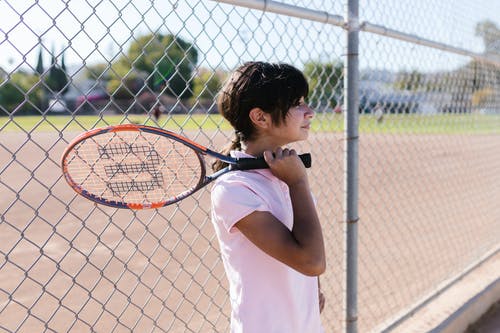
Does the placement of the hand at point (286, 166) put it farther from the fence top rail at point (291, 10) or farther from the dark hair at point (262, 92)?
the fence top rail at point (291, 10)

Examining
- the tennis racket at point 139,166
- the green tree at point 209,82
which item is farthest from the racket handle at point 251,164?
the green tree at point 209,82

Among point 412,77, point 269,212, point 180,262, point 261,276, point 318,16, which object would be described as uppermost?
point 318,16

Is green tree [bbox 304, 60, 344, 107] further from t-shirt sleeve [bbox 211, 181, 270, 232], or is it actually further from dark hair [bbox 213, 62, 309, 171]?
t-shirt sleeve [bbox 211, 181, 270, 232]

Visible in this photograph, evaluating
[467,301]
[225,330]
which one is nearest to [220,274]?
[225,330]

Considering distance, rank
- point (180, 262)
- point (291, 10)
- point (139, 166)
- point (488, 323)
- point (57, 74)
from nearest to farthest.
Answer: point (139, 166) < point (291, 10) < point (57, 74) < point (488, 323) < point (180, 262)

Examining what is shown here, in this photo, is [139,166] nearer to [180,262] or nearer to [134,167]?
[134,167]

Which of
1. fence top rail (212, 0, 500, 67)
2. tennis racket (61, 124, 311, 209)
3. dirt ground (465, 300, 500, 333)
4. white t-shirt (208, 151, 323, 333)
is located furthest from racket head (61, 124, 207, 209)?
dirt ground (465, 300, 500, 333)

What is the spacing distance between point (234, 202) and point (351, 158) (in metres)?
1.21

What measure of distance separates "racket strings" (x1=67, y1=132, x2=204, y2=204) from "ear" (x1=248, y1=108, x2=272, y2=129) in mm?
239

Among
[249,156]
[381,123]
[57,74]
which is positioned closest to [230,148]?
[249,156]

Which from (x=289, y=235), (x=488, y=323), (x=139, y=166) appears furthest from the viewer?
(x=488, y=323)

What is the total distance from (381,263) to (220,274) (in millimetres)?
1568

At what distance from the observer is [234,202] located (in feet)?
4.92

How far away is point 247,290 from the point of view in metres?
1.61
